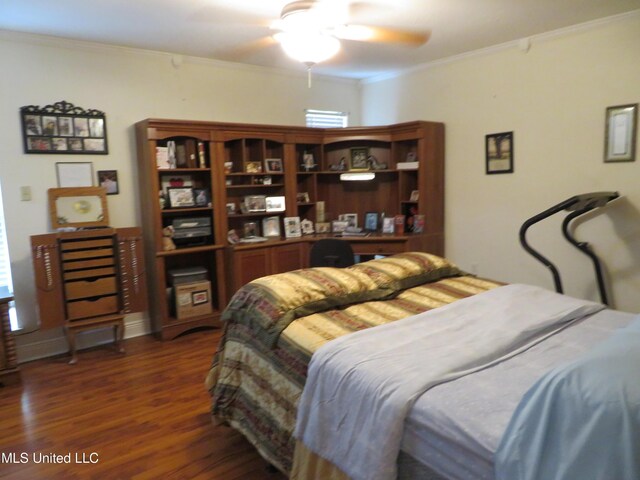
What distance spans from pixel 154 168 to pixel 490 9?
9.57ft

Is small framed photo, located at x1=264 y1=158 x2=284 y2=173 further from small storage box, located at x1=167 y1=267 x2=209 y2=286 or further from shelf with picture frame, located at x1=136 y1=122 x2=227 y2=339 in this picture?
small storage box, located at x1=167 y1=267 x2=209 y2=286

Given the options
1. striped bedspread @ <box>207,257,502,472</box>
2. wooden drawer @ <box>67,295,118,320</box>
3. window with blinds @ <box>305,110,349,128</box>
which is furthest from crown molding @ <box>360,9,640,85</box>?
wooden drawer @ <box>67,295,118,320</box>

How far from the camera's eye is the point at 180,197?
3.99 metres

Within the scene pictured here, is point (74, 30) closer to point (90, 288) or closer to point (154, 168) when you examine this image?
point (154, 168)

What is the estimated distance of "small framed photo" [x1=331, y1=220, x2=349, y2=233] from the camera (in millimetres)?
4870

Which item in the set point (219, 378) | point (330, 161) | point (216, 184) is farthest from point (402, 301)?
point (330, 161)

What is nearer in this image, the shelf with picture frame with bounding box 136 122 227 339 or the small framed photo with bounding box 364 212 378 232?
the shelf with picture frame with bounding box 136 122 227 339

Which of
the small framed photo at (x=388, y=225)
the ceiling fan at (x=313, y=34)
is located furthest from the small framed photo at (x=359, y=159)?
the ceiling fan at (x=313, y=34)

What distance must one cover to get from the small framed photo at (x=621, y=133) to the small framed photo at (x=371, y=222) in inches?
87.9

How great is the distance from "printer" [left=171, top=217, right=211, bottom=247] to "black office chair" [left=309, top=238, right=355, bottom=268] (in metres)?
1.14

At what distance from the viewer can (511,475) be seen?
1.13m

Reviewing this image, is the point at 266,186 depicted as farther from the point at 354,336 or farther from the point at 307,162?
the point at 354,336

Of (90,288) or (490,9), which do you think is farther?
(90,288)

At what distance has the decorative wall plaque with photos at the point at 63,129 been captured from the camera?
137 inches
